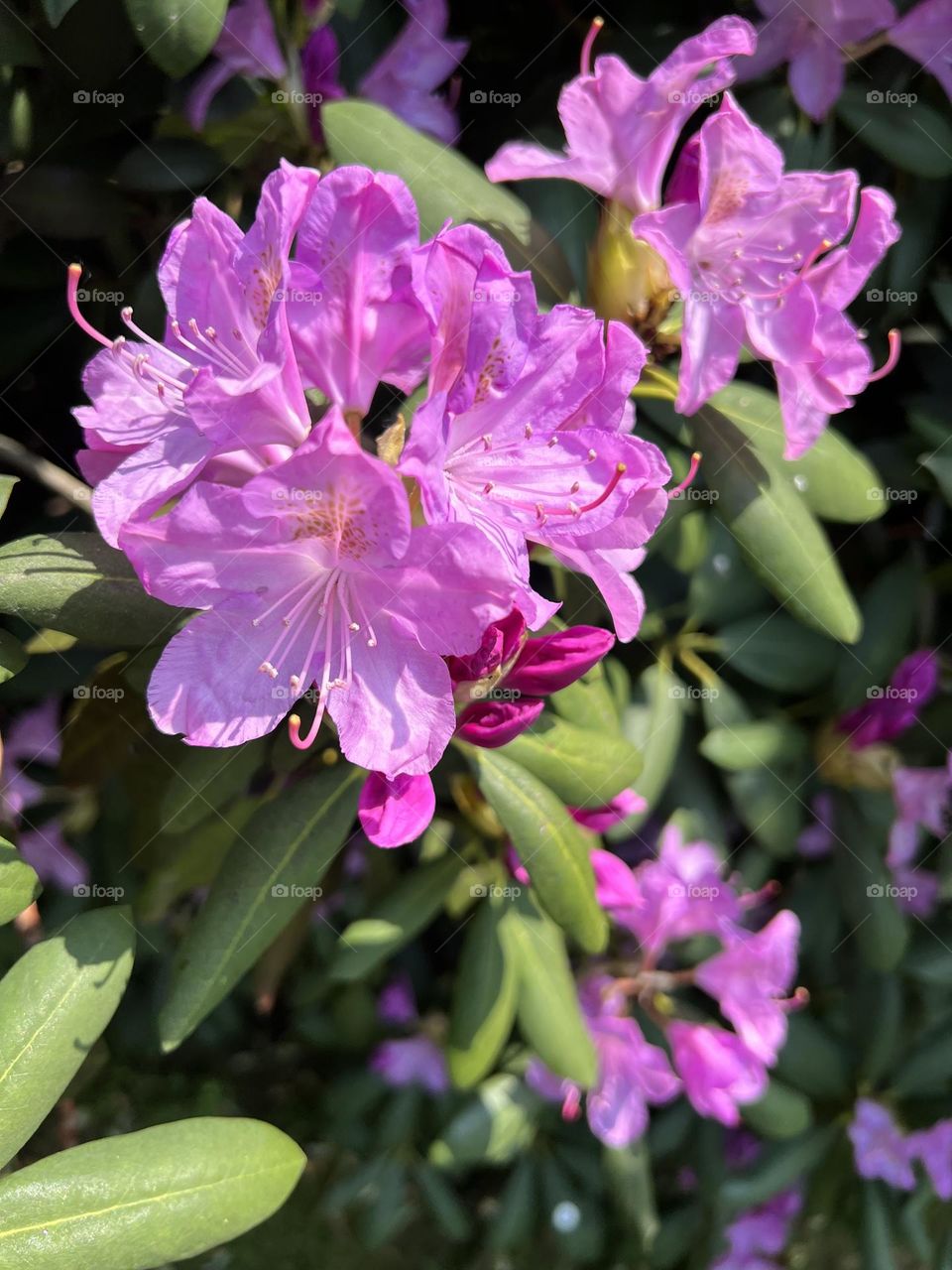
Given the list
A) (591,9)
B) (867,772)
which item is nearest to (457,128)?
(591,9)

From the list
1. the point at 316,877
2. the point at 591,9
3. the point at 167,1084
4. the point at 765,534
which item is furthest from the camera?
the point at 167,1084

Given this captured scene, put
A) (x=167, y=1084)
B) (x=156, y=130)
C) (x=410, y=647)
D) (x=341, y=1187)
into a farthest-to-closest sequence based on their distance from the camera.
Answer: (x=167, y=1084), (x=341, y=1187), (x=156, y=130), (x=410, y=647)

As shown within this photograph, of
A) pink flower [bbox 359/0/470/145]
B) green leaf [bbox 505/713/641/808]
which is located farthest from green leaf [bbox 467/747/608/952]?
pink flower [bbox 359/0/470/145]

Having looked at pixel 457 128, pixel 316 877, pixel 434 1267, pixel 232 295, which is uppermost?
pixel 232 295

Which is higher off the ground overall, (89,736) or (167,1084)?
(89,736)

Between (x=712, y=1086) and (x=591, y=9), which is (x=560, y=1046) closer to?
(x=712, y=1086)

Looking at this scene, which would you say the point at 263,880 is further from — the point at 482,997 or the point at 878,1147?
the point at 878,1147

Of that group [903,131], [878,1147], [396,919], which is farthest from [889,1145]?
[903,131]

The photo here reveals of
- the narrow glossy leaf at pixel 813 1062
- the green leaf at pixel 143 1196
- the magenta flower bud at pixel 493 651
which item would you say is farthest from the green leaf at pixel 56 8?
the narrow glossy leaf at pixel 813 1062
